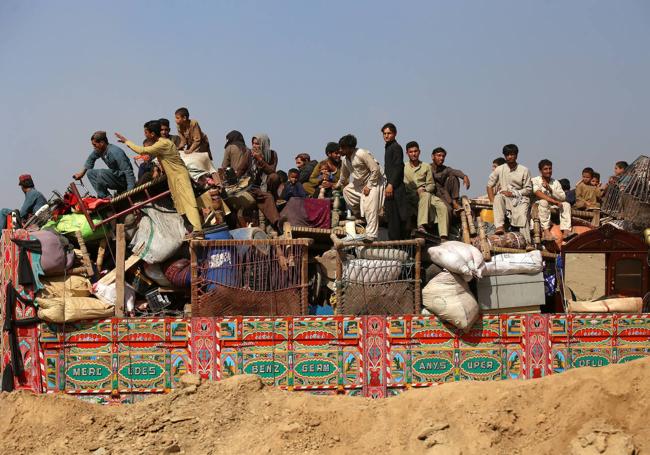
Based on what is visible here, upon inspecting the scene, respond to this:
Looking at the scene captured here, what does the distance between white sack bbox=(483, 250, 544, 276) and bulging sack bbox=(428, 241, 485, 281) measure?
9.5 inches

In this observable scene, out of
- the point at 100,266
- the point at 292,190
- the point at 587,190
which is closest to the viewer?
the point at 100,266

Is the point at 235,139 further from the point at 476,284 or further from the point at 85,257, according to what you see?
the point at 476,284

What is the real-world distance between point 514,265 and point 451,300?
3.23ft

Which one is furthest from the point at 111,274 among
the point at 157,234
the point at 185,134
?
the point at 185,134

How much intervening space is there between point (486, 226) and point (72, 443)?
5.91m

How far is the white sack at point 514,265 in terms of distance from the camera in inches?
457

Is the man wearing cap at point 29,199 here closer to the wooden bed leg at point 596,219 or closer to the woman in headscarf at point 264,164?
the woman in headscarf at point 264,164

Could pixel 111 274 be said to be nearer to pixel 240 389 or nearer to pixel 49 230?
pixel 49 230

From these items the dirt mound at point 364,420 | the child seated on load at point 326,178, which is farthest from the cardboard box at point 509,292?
the child seated on load at point 326,178

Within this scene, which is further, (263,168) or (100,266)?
(263,168)

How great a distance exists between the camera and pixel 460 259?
11.2 meters

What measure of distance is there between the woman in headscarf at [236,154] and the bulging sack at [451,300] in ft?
11.0

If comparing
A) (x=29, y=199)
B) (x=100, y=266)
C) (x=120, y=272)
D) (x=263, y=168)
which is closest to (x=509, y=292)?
(x=263, y=168)

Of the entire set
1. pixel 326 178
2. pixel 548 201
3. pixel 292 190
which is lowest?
pixel 548 201
